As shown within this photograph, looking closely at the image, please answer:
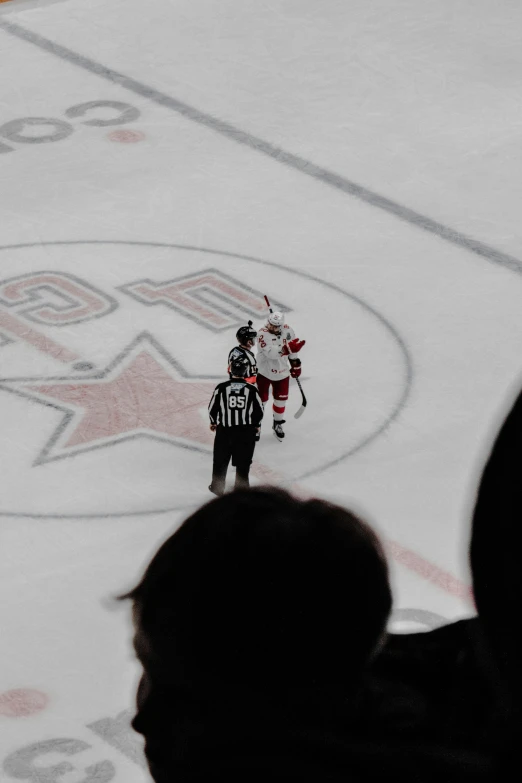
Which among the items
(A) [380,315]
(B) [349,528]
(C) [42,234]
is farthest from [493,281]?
(B) [349,528]

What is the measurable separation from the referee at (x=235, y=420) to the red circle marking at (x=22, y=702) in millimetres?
928

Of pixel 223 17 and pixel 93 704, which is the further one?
pixel 223 17

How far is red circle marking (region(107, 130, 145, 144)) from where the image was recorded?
7207 millimetres

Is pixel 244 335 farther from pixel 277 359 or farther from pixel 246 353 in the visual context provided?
pixel 277 359

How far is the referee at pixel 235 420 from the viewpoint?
3.99 metres

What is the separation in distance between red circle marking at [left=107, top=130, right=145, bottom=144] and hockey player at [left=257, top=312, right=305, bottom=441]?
300 cm

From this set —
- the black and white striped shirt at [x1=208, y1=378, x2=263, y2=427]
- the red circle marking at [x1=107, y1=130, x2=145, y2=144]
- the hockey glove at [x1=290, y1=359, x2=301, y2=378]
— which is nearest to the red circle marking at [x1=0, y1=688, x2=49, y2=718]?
the black and white striped shirt at [x1=208, y1=378, x2=263, y2=427]

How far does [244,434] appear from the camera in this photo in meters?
Result: 4.05

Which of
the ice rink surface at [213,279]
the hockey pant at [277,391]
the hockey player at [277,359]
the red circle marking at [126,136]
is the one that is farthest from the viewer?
the red circle marking at [126,136]

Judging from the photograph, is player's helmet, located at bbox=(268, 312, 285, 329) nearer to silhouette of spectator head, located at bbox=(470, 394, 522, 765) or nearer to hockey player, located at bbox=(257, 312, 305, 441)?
hockey player, located at bbox=(257, 312, 305, 441)

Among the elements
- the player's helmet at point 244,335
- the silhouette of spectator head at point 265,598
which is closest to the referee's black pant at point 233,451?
the player's helmet at point 244,335

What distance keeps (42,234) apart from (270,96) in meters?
2.15

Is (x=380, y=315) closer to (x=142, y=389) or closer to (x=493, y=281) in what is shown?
(x=493, y=281)

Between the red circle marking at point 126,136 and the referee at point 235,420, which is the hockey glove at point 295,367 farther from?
the red circle marking at point 126,136
